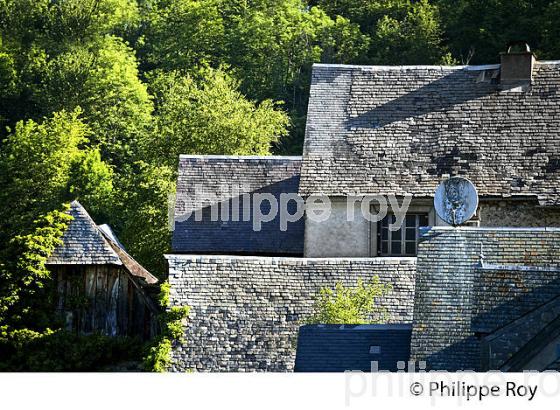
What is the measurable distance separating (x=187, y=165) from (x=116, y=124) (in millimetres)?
34225

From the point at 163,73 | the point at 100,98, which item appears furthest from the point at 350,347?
the point at 163,73

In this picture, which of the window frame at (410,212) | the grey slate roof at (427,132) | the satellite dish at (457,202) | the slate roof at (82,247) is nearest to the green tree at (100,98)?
the slate roof at (82,247)

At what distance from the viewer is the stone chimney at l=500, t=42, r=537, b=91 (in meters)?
37.5

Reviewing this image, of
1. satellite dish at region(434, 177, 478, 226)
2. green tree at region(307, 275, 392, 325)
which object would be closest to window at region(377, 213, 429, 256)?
green tree at region(307, 275, 392, 325)

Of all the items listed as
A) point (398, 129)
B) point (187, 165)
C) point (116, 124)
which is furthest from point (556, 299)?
point (116, 124)

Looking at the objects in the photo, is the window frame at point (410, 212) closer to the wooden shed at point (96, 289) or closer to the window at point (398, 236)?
the window at point (398, 236)

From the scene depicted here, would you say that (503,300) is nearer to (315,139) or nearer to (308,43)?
(315,139)

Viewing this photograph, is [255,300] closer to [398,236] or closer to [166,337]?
[166,337]

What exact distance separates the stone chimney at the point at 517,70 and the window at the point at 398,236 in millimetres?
4446

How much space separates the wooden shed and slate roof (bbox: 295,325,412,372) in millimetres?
9943

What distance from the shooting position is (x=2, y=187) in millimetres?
59719

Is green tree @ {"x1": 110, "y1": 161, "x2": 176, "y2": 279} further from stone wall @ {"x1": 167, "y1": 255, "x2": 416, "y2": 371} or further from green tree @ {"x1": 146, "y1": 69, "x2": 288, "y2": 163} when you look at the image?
stone wall @ {"x1": 167, "y1": 255, "x2": 416, "y2": 371}

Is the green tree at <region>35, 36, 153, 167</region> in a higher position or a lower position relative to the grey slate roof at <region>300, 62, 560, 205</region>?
higher

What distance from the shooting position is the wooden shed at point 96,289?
3688 centimetres
